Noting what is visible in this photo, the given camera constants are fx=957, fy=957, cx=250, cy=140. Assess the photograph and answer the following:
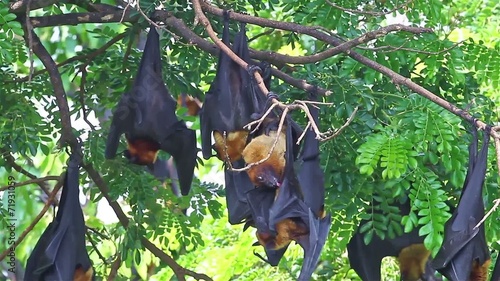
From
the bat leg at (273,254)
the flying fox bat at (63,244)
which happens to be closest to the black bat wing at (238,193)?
the bat leg at (273,254)

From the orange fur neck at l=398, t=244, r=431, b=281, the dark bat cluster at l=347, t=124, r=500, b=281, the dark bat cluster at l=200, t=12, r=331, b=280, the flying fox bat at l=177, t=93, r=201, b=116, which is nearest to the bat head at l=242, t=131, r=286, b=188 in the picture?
the dark bat cluster at l=200, t=12, r=331, b=280

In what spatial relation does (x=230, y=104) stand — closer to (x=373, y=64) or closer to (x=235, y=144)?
(x=235, y=144)

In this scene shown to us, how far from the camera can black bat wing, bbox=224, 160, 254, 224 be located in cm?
394

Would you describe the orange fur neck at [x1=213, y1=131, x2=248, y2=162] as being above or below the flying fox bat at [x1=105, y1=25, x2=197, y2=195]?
below

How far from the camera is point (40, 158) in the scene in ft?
23.6

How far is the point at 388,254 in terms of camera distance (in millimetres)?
4742

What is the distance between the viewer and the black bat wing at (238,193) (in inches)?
155

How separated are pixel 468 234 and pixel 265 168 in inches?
32.3

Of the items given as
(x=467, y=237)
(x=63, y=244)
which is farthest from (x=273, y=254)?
(x=63, y=244)

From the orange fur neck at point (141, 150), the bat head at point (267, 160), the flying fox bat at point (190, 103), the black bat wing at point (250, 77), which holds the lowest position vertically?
the bat head at point (267, 160)

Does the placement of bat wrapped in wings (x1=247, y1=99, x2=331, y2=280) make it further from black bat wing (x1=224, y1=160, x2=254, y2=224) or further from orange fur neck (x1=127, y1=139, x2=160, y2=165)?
orange fur neck (x1=127, y1=139, x2=160, y2=165)

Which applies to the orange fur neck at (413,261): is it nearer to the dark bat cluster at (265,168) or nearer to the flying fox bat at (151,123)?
the dark bat cluster at (265,168)

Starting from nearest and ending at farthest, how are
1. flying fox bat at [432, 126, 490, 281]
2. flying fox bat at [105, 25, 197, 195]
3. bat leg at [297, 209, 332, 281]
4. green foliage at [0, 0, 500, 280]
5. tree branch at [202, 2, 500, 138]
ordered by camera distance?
tree branch at [202, 2, 500, 138], bat leg at [297, 209, 332, 281], flying fox bat at [432, 126, 490, 281], green foliage at [0, 0, 500, 280], flying fox bat at [105, 25, 197, 195]

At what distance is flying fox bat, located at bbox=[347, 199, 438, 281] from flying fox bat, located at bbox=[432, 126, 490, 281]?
0.62 m
